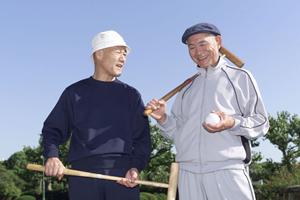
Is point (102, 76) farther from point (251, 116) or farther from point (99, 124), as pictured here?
point (251, 116)

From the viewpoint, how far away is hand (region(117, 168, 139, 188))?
439 centimetres

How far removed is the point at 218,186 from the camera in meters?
3.90

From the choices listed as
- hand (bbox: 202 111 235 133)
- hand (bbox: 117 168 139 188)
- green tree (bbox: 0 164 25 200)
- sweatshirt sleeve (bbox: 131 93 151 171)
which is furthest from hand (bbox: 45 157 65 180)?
green tree (bbox: 0 164 25 200)

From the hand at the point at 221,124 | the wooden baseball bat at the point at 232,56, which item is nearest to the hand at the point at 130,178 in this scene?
the hand at the point at 221,124

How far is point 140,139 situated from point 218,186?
1.21 metres

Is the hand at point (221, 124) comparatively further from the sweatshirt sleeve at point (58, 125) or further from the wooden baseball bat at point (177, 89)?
the sweatshirt sleeve at point (58, 125)

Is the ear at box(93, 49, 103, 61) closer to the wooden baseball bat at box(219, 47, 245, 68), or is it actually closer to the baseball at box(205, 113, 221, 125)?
the wooden baseball bat at box(219, 47, 245, 68)

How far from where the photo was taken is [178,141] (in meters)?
4.25

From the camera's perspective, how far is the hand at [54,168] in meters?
4.26

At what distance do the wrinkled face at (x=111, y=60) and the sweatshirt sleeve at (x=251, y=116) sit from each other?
140 cm

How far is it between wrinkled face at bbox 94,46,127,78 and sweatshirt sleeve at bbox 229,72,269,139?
4.59ft

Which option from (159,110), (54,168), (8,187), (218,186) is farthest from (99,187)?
(8,187)

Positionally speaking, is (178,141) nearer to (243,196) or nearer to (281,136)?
(243,196)

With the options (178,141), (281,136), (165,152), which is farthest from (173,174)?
(165,152)
